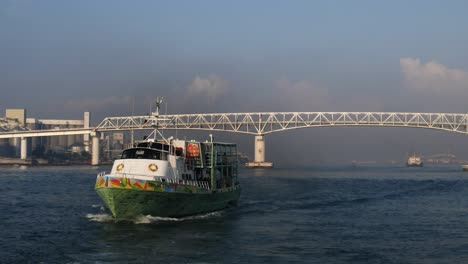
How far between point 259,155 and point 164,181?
478ft

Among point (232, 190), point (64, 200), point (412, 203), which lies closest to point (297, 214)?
point (232, 190)

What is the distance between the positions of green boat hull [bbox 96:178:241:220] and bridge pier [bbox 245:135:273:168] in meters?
139

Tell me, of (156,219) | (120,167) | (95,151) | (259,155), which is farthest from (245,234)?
(95,151)

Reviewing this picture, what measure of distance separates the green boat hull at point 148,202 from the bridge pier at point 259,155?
139 m

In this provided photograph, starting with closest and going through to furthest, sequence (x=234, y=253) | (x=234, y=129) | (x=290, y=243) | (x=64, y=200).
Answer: (x=234, y=253), (x=290, y=243), (x=64, y=200), (x=234, y=129)

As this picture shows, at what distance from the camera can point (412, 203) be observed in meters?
58.6

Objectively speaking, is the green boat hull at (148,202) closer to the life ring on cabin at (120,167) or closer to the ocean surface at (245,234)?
the ocean surface at (245,234)

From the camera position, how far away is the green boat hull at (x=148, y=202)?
37.9m

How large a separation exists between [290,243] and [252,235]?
147 inches

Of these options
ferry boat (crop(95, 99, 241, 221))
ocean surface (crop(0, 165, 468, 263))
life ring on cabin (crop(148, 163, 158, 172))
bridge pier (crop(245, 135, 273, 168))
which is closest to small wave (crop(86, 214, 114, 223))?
ocean surface (crop(0, 165, 468, 263))

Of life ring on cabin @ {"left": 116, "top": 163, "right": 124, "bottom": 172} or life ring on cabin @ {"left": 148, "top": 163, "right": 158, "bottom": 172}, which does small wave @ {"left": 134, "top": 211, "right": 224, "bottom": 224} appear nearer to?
life ring on cabin @ {"left": 148, "top": 163, "right": 158, "bottom": 172}

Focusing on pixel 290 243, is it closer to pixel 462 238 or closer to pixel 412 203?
pixel 462 238

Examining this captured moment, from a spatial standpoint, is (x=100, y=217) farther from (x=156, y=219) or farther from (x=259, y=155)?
(x=259, y=155)

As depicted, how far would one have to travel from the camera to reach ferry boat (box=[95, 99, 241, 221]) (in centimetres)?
3809
